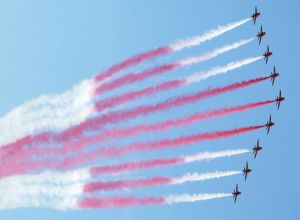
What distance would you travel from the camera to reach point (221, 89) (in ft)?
183

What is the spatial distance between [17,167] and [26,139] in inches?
116

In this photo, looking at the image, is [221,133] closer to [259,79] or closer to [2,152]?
A: [259,79]

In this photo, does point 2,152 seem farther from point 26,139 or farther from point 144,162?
point 144,162

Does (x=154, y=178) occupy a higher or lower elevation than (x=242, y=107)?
lower

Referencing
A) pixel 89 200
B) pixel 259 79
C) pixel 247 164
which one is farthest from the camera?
pixel 247 164

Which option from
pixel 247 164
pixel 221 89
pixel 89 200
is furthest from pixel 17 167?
A: pixel 247 164

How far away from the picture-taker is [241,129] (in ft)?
184

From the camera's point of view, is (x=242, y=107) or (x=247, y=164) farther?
(x=247, y=164)

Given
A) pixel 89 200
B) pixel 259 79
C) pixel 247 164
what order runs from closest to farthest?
1. pixel 89 200
2. pixel 259 79
3. pixel 247 164

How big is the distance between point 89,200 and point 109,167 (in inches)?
148

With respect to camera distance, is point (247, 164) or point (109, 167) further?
point (247, 164)

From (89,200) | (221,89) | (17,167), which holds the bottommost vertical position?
(89,200)

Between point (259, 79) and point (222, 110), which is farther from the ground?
point (259, 79)

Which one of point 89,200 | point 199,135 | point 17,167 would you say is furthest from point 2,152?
point 199,135
